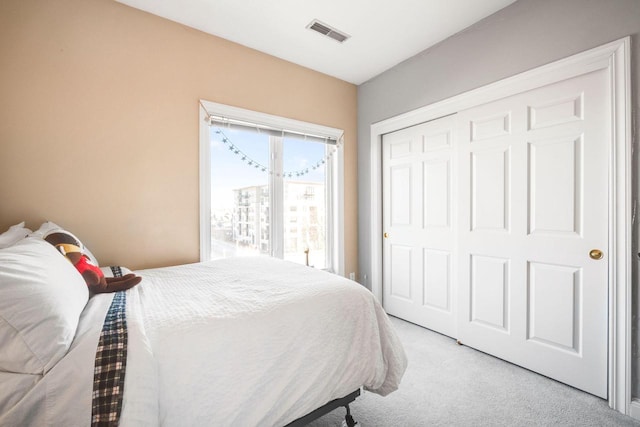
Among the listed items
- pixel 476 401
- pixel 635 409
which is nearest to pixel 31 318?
pixel 476 401

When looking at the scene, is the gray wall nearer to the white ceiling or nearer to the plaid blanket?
the white ceiling

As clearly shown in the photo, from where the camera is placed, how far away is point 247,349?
1.12 m

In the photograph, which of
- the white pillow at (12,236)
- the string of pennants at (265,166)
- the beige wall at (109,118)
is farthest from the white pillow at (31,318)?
the string of pennants at (265,166)

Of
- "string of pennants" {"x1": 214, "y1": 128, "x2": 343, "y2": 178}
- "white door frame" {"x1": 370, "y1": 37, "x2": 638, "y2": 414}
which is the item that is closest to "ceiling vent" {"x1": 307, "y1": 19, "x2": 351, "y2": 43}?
"string of pennants" {"x1": 214, "y1": 128, "x2": 343, "y2": 178}

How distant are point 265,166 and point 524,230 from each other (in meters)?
2.28

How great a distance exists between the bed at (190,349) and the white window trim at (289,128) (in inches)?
32.9

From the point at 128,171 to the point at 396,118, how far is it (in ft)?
8.17

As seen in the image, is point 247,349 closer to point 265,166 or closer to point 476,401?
point 476,401

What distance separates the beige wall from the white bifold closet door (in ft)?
6.77

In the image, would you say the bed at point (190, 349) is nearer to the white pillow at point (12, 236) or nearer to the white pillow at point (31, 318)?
the white pillow at point (31, 318)

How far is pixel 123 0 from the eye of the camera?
2066 millimetres

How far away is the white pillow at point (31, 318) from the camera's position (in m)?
0.79

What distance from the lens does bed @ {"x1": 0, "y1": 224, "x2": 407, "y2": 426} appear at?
81cm

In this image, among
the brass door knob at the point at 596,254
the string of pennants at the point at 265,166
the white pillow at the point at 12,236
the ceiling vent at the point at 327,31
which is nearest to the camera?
the white pillow at the point at 12,236
